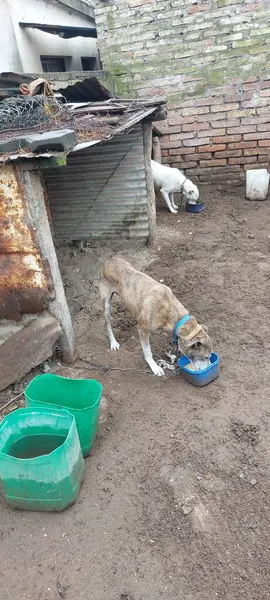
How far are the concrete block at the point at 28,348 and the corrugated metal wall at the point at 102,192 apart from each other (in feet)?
12.3

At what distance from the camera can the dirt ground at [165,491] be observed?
2.91 m

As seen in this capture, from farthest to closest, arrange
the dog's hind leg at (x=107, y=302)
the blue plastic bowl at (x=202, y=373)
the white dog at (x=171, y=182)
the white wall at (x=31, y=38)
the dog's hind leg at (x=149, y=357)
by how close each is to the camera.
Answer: the white wall at (x=31, y=38)
the white dog at (x=171, y=182)
the dog's hind leg at (x=107, y=302)
the dog's hind leg at (x=149, y=357)
the blue plastic bowl at (x=202, y=373)

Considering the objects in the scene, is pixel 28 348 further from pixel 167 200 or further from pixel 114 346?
pixel 167 200

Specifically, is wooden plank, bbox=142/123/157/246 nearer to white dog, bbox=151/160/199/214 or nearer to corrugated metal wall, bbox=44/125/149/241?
corrugated metal wall, bbox=44/125/149/241

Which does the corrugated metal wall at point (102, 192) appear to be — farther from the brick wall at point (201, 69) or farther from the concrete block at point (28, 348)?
the concrete block at point (28, 348)

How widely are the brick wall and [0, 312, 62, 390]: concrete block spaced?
7.40 metres

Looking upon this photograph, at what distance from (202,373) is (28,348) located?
192 centimetres

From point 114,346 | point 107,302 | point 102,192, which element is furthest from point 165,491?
point 102,192

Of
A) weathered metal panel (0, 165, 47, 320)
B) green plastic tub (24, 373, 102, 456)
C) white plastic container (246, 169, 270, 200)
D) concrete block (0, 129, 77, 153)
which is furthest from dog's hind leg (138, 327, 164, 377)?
white plastic container (246, 169, 270, 200)

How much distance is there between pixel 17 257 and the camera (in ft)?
14.7

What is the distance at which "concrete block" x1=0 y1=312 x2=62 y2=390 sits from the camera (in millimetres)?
4516

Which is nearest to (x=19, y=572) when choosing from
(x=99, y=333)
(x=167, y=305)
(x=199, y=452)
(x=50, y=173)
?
(x=199, y=452)

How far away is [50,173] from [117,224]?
5.27 feet

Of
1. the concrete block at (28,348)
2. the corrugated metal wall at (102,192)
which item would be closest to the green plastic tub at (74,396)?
the concrete block at (28,348)
